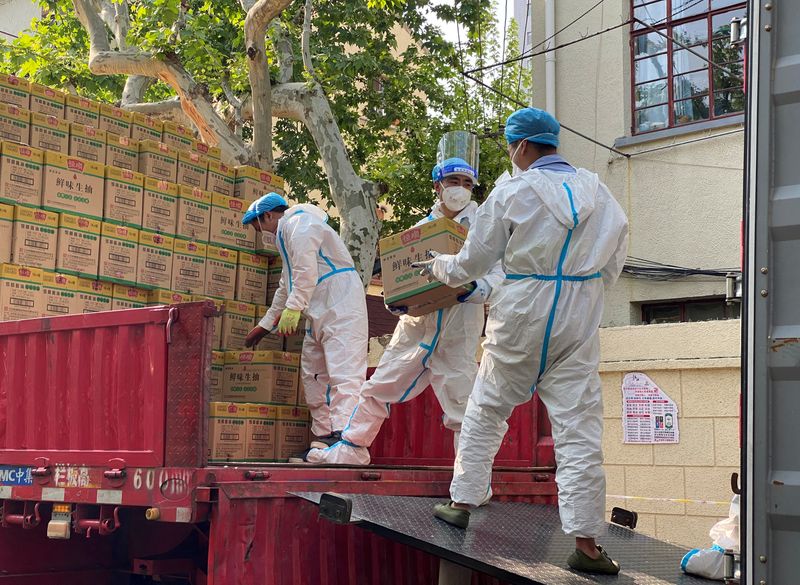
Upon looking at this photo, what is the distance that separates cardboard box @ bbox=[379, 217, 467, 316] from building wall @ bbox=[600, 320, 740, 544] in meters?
A: 3.14

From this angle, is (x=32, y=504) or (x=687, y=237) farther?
(x=687, y=237)

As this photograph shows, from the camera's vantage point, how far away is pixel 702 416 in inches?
311

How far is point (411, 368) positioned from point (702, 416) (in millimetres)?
3149

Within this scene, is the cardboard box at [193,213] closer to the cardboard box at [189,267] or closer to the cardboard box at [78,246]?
the cardboard box at [189,267]

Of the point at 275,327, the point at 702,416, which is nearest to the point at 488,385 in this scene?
the point at 275,327

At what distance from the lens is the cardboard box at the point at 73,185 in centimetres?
625

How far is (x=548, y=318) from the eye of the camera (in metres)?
4.13

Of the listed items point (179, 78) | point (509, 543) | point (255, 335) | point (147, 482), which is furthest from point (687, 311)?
point (147, 482)

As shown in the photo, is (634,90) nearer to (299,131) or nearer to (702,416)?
(299,131)

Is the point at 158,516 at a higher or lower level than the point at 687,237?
lower

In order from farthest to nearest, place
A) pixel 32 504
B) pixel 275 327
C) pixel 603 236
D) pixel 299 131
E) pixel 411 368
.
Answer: pixel 299 131
pixel 275 327
pixel 411 368
pixel 32 504
pixel 603 236

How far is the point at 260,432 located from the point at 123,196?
5.83 feet

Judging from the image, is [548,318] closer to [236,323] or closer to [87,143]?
[236,323]

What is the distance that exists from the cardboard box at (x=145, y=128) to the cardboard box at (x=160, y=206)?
766 mm
